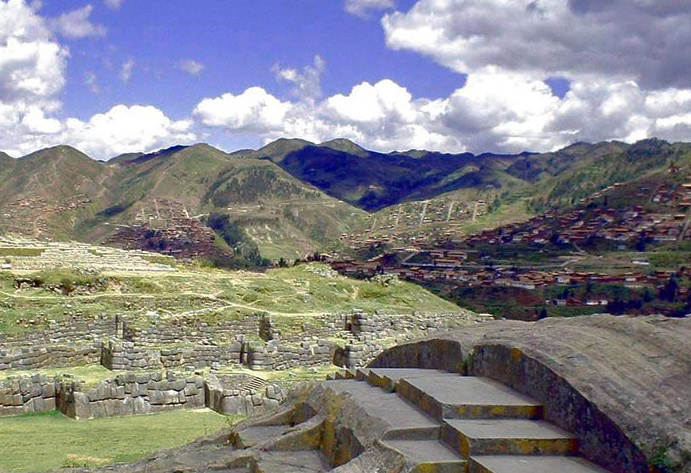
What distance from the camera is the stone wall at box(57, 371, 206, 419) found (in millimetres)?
13930

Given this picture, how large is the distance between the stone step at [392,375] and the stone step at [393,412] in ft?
0.26

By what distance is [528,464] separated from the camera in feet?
15.7

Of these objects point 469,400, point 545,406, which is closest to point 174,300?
point 469,400

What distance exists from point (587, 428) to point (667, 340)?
1.26 m

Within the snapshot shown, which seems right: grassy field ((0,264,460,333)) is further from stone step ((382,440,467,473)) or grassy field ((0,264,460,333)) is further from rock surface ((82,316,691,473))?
stone step ((382,440,467,473))

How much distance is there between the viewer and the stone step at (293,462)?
5860 mm

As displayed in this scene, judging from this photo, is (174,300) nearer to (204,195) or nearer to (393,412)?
(393,412)

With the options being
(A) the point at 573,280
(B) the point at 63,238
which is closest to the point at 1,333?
(A) the point at 573,280

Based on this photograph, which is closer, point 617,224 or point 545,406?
point 545,406

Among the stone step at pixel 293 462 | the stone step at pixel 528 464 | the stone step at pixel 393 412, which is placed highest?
the stone step at pixel 393 412

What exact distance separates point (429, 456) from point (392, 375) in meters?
2.07

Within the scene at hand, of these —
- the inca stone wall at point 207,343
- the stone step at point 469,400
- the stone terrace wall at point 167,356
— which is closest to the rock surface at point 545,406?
the stone step at point 469,400

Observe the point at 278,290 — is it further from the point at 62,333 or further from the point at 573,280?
the point at 573,280

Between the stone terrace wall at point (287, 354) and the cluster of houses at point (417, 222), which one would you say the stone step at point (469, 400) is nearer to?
the stone terrace wall at point (287, 354)
